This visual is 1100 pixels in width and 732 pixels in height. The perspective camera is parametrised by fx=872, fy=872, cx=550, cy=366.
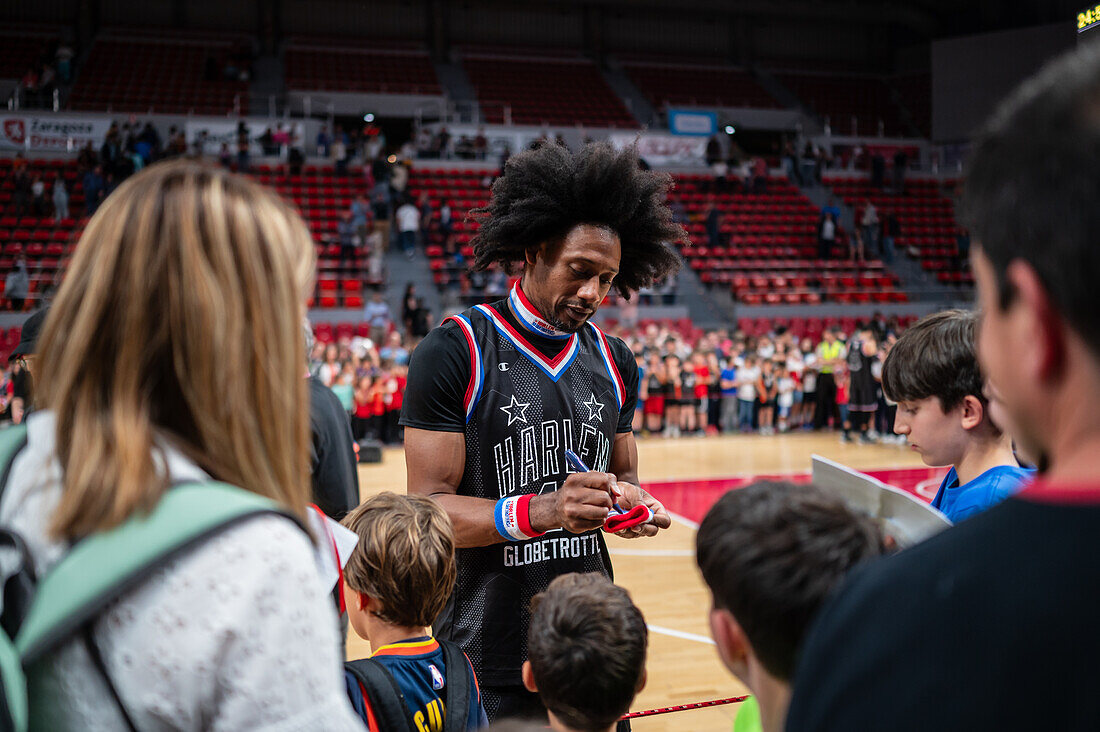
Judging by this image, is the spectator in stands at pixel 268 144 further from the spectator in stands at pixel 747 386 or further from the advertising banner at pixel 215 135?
the spectator in stands at pixel 747 386

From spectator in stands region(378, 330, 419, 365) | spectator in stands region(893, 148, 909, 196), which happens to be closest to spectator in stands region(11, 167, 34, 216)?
spectator in stands region(378, 330, 419, 365)

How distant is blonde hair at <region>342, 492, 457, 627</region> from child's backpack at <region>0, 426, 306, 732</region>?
3.47ft

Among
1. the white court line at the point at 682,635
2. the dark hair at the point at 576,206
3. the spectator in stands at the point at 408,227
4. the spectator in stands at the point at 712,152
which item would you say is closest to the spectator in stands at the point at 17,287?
the spectator in stands at the point at 408,227

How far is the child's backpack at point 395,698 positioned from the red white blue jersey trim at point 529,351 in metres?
0.82

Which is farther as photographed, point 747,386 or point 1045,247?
point 747,386

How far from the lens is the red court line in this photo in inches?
324

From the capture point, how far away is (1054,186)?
0.68 metres

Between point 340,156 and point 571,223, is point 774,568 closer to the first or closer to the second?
point 571,223

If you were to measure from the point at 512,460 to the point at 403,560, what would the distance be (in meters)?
0.49

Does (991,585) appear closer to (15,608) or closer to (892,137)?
(15,608)

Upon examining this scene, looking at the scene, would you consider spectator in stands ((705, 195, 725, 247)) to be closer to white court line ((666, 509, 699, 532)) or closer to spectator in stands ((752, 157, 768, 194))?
spectator in stands ((752, 157, 768, 194))

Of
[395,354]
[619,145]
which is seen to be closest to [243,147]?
[619,145]

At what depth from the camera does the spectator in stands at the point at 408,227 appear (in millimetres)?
16875

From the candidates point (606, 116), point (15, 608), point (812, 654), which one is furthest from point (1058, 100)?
point (606, 116)
